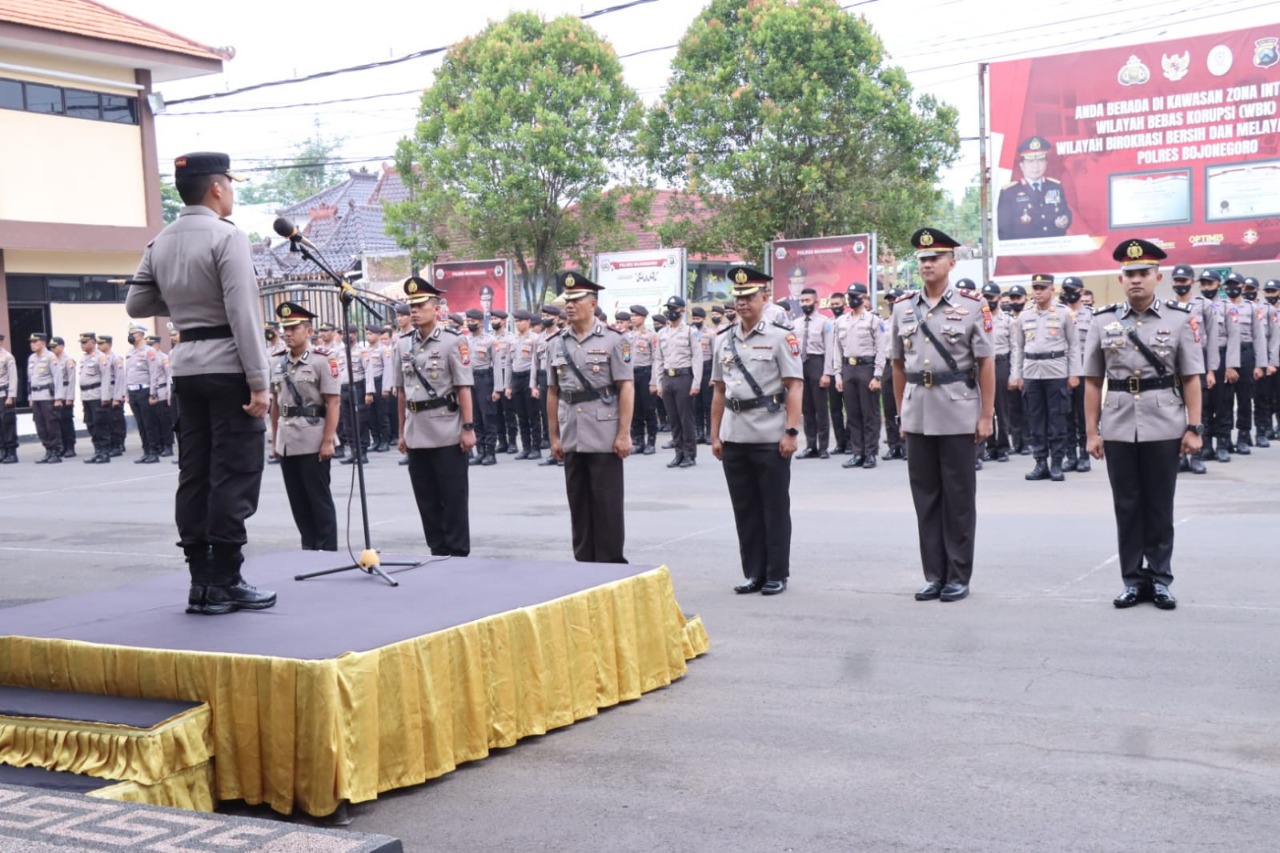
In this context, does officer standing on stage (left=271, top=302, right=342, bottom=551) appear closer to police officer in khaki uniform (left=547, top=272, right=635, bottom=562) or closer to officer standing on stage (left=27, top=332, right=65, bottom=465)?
police officer in khaki uniform (left=547, top=272, right=635, bottom=562)

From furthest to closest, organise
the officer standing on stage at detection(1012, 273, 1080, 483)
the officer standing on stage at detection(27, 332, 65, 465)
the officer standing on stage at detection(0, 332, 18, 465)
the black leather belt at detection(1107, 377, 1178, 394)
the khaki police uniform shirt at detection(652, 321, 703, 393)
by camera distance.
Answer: the officer standing on stage at detection(27, 332, 65, 465), the officer standing on stage at detection(0, 332, 18, 465), the khaki police uniform shirt at detection(652, 321, 703, 393), the officer standing on stage at detection(1012, 273, 1080, 483), the black leather belt at detection(1107, 377, 1178, 394)

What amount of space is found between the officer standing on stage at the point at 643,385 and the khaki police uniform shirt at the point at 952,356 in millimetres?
10455

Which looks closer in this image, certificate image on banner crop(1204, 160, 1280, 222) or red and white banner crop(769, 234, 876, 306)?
certificate image on banner crop(1204, 160, 1280, 222)

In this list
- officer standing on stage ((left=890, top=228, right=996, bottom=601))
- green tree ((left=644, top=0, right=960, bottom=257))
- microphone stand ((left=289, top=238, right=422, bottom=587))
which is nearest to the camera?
microphone stand ((left=289, top=238, right=422, bottom=587))

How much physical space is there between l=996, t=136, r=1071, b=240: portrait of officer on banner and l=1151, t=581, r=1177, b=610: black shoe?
16.1 meters

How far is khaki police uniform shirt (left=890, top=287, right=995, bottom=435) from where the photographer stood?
750cm

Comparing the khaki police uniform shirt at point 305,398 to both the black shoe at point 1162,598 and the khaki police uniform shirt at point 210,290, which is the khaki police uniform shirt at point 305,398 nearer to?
the khaki police uniform shirt at point 210,290

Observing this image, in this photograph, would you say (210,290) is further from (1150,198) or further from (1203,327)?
(1150,198)

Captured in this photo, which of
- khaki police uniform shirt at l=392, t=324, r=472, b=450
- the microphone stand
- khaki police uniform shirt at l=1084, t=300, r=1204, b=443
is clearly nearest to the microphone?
the microphone stand

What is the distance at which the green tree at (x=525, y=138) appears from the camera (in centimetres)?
2627

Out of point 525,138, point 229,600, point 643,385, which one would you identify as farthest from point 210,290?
point 525,138

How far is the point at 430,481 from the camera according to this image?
866 centimetres

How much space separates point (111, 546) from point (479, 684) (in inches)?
287

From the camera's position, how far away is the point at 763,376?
7980 mm
